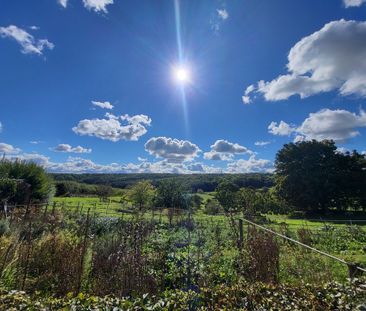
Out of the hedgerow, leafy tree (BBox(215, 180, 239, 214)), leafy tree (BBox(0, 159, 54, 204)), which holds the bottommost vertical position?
the hedgerow

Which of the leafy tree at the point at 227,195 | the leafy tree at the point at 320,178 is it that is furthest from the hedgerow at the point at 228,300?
the leafy tree at the point at 320,178

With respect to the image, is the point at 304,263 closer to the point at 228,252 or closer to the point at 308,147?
the point at 228,252

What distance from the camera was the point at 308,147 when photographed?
37.5m

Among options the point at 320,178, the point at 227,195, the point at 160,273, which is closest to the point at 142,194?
the point at 227,195

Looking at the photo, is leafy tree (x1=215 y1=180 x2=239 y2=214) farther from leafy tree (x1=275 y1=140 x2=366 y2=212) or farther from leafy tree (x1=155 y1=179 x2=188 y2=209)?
leafy tree (x1=155 y1=179 x2=188 y2=209)

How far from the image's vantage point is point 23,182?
15.5 m

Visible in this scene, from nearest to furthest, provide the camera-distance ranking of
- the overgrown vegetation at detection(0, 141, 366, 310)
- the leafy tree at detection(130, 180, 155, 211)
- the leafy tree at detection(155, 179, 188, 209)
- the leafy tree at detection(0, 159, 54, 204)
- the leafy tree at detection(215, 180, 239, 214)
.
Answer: the overgrown vegetation at detection(0, 141, 366, 310) < the leafy tree at detection(0, 159, 54, 204) < the leafy tree at detection(155, 179, 188, 209) < the leafy tree at detection(130, 180, 155, 211) < the leafy tree at detection(215, 180, 239, 214)

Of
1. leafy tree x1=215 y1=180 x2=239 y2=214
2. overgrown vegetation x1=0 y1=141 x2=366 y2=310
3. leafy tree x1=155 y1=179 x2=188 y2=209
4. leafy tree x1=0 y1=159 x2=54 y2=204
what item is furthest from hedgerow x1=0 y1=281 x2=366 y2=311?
leafy tree x1=215 y1=180 x2=239 y2=214

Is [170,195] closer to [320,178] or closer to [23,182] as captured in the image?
[320,178]

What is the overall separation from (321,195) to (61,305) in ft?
118

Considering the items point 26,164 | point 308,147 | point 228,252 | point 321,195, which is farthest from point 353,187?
point 26,164

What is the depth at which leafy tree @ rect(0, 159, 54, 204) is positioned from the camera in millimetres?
14805

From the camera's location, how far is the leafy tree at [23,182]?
1480cm

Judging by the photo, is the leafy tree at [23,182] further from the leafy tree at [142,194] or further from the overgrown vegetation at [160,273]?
the leafy tree at [142,194]
